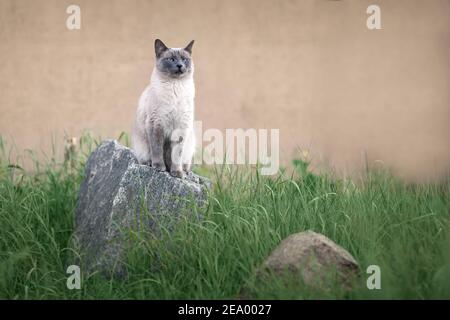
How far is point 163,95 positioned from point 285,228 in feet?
4.33

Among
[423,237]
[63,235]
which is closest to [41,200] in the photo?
[63,235]

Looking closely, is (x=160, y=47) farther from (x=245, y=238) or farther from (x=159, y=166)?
(x=245, y=238)

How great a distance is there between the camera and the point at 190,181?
459cm

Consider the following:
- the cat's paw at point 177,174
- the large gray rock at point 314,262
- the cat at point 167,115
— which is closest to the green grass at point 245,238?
the large gray rock at point 314,262

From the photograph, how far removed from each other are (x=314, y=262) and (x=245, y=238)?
618mm

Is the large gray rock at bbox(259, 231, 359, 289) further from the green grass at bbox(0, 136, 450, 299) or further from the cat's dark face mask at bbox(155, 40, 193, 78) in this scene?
the cat's dark face mask at bbox(155, 40, 193, 78)

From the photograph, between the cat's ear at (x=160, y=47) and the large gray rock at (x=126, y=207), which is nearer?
the large gray rock at (x=126, y=207)

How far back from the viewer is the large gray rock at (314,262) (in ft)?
12.0

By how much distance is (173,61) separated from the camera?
4.63 m

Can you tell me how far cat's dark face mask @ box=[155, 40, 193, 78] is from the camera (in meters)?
4.61

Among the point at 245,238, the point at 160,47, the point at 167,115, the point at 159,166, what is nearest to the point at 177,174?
the point at 159,166

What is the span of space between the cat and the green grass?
0.39 metres

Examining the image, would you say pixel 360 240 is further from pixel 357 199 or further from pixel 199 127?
pixel 199 127

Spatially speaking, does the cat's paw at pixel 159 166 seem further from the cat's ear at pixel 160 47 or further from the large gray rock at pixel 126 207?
the cat's ear at pixel 160 47
